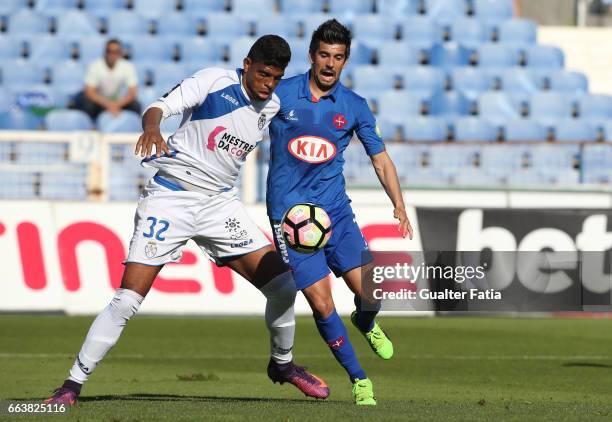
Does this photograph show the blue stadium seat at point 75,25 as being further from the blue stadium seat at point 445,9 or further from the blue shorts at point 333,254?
the blue shorts at point 333,254

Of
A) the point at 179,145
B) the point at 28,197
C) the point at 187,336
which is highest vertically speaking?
the point at 179,145

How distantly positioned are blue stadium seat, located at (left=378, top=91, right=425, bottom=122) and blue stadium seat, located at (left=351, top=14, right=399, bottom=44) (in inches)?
64.8

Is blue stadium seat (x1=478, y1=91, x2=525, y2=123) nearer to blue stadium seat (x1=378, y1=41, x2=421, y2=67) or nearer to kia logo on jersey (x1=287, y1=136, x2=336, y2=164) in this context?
blue stadium seat (x1=378, y1=41, x2=421, y2=67)

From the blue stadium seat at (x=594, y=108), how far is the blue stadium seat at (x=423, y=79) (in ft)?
6.93

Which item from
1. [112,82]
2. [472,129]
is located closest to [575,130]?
[472,129]

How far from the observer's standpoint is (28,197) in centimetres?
1447

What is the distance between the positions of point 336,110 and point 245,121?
0.66 meters

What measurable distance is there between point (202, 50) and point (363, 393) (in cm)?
1170

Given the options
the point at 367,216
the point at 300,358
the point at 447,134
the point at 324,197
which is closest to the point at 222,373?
the point at 300,358

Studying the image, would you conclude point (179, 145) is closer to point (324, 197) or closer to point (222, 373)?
point (324, 197)

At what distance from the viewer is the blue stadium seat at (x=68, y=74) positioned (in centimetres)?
1772

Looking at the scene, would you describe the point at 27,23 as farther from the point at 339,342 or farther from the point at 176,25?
the point at 339,342

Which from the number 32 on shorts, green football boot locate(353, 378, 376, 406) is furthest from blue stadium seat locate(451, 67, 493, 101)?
the number 32 on shorts

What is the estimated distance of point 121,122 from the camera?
1628 centimetres
